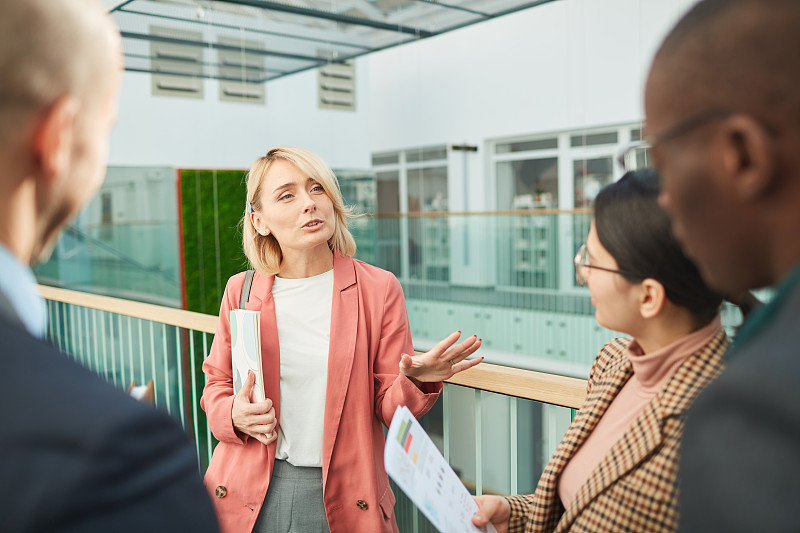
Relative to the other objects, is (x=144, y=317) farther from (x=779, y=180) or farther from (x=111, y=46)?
(x=779, y=180)

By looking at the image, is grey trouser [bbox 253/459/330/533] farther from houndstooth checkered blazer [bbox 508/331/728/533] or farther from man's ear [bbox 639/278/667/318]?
man's ear [bbox 639/278/667/318]

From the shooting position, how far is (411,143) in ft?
32.2

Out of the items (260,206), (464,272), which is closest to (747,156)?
(260,206)

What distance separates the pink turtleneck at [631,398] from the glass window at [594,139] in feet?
25.4

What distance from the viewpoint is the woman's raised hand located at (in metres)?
1.78

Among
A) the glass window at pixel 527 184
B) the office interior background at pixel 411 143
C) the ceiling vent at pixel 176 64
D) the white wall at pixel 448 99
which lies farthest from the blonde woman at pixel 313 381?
the glass window at pixel 527 184

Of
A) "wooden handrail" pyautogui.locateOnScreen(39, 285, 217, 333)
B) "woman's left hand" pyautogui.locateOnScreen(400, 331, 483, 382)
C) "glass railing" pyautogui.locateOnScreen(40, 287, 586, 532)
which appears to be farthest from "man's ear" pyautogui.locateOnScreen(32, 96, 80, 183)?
"wooden handrail" pyautogui.locateOnScreen(39, 285, 217, 333)

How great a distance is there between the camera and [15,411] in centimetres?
58

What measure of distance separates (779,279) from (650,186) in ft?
1.96

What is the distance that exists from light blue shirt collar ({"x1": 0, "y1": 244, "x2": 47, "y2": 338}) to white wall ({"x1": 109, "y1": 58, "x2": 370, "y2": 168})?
8.53 meters

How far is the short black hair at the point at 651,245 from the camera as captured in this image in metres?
1.17

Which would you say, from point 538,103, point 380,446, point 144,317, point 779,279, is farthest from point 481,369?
point 538,103

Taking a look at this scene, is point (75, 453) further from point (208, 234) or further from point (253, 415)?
point (208, 234)

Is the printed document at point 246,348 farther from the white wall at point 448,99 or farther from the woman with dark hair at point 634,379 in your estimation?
the white wall at point 448,99
